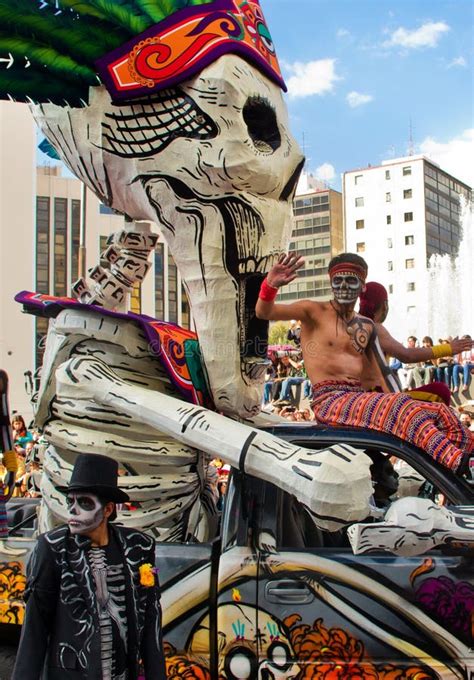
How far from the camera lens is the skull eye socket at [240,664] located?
2891 millimetres

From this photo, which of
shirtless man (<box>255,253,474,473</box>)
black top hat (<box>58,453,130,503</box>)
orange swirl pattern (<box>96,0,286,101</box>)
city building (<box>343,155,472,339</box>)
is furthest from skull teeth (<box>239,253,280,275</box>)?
city building (<box>343,155,472,339</box>)

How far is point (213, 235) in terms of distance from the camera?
3615mm

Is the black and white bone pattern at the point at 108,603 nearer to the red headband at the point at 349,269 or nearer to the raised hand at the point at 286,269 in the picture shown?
the raised hand at the point at 286,269

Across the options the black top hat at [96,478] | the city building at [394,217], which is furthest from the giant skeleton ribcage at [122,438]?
the city building at [394,217]

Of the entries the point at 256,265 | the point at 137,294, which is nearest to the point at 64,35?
the point at 256,265

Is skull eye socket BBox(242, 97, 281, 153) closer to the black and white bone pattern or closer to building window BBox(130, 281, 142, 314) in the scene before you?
building window BBox(130, 281, 142, 314)

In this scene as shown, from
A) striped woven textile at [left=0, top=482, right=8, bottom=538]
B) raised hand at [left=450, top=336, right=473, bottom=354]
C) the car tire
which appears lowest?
the car tire

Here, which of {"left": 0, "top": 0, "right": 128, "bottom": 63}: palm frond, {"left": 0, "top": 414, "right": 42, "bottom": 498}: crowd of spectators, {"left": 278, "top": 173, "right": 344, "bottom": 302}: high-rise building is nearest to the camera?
{"left": 0, "top": 0, "right": 128, "bottom": 63}: palm frond

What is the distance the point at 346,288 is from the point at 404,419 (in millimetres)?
899

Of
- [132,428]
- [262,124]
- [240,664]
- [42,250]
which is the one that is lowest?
[240,664]

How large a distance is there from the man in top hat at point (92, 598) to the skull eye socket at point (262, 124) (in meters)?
1.94

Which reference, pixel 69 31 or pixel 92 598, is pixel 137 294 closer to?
pixel 69 31

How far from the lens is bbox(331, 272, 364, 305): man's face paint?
394 centimetres

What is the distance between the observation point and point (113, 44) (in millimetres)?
3688
